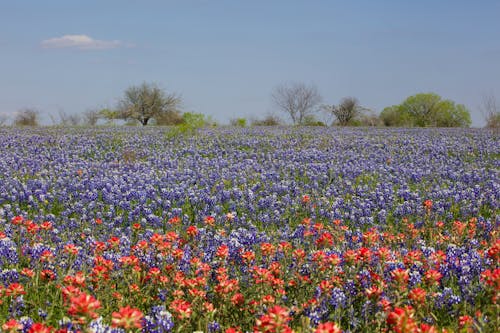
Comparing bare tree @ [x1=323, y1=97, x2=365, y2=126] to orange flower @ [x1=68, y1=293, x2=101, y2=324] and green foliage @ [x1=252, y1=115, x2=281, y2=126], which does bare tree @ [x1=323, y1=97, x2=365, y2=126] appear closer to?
green foliage @ [x1=252, y1=115, x2=281, y2=126]

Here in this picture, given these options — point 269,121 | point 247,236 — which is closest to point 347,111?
point 269,121

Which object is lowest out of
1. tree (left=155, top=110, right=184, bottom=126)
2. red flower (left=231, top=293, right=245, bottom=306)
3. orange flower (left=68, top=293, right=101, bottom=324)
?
red flower (left=231, top=293, right=245, bottom=306)

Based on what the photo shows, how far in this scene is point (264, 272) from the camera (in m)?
4.30

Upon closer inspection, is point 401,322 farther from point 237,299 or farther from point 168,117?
point 168,117

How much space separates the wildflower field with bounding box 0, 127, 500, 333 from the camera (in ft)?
13.7

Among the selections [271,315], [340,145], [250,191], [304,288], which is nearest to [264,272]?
[304,288]

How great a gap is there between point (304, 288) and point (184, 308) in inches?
67.7

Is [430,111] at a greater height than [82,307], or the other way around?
[430,111]

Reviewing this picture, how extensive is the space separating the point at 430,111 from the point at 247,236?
247ft

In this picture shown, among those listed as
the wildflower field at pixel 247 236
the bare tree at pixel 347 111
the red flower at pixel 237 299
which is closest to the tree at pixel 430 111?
the bare tree at pixel 347 111

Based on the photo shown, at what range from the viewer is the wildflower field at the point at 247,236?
4.19m

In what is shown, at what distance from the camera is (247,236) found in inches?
258

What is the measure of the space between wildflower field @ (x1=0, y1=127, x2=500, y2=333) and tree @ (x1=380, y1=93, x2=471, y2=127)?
56362 mm

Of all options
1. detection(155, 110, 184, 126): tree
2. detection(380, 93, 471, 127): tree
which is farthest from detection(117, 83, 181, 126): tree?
detection(380, 93, 471, 127): tree
